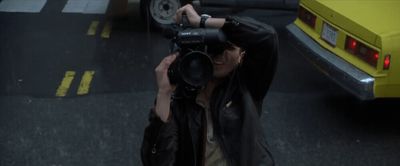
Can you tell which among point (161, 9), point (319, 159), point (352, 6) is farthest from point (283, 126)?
point (161, 9)

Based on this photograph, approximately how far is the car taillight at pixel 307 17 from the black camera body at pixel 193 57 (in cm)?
398

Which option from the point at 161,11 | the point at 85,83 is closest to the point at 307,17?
the point at 85,83

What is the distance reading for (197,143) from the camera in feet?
8.66

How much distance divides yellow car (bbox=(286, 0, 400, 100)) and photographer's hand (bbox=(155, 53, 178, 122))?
Result: 3.15 metres

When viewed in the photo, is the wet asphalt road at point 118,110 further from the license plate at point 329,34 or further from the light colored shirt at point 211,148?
the light colored shirt at point 211,148

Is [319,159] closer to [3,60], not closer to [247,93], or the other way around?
[247,93]

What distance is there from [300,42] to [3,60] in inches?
135

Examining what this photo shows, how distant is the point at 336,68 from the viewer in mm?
5797

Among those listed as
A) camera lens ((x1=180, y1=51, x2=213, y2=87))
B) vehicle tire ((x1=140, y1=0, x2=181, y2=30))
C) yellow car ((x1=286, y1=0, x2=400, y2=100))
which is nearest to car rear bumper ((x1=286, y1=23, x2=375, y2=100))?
yellow car ((x1=286, y1=0, x2=400, y2=100))

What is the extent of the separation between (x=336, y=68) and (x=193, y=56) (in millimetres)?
3515

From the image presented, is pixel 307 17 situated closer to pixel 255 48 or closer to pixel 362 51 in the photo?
pixel 362 51

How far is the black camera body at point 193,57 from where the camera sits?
8.11 feet

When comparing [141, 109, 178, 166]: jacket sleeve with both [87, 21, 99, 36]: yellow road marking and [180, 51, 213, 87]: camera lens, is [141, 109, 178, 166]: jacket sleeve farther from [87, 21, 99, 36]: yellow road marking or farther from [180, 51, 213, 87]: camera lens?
[87, 21, 99, 36]: yellow road marking

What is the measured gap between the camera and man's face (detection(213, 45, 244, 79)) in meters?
2.65
